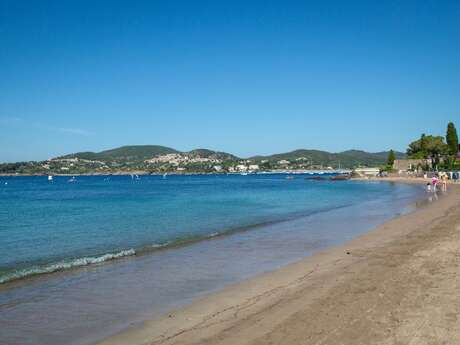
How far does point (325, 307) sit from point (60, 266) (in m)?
9.34

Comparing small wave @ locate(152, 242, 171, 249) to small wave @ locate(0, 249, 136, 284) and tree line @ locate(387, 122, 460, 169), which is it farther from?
tree line @ locate(387, 122, 460, 169)

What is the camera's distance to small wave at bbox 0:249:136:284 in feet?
41.8

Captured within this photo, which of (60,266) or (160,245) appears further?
(160,245)

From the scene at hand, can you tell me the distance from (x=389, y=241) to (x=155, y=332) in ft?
37.7

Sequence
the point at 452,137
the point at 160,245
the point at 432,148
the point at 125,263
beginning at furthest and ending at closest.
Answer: the point at 432,148, the point at 452,137, the point at 160,245, the point at 125,263

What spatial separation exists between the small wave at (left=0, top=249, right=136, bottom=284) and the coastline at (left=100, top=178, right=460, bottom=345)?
6.13 m

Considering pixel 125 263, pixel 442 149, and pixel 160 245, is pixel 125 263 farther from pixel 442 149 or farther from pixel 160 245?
pixel 442 149

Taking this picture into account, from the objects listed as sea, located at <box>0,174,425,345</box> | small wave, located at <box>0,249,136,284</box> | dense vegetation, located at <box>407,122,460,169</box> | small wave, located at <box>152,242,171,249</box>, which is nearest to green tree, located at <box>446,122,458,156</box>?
dense vegetation, located at <box>407,122,460,169</box>

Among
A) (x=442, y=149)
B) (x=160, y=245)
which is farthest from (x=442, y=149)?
(x=160, y=245)

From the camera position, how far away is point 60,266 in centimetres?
1404

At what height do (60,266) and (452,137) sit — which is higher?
(452,137)

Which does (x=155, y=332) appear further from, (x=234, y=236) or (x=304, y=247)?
(x=234, y=236)

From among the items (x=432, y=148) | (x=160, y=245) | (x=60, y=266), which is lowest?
(x=160, y=245)

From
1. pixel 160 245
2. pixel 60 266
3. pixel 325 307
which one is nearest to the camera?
pixel 325 307
